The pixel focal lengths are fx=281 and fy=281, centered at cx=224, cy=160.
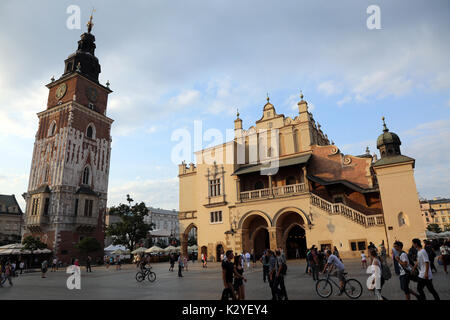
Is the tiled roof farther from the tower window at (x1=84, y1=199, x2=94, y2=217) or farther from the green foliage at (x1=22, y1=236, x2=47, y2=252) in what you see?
the green foliage at (x1=22, y1=236, x2=47, y2=252)

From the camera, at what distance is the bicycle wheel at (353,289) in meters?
9.20

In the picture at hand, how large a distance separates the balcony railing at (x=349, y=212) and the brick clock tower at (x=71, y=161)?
105 feet

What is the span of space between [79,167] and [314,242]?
112ft

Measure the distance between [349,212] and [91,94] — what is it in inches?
1661

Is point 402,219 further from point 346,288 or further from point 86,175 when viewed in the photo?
point 86,175

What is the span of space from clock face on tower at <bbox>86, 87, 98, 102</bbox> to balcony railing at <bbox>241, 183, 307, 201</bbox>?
3121 centimetres

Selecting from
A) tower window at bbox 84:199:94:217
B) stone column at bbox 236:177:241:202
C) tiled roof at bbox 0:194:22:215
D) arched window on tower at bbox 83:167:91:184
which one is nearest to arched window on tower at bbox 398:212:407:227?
stone column at bbox 236:177:241:202

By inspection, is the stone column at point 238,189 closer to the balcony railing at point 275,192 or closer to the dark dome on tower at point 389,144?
the balcony railing at point 275,192

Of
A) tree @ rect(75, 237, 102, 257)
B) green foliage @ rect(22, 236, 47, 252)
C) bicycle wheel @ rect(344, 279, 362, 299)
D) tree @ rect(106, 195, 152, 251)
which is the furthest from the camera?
tree @ rect(106, 195, 152, 251)

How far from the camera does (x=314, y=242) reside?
84.8ft

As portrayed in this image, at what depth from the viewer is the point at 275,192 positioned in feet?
95.9

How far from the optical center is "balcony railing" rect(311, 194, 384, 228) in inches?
939

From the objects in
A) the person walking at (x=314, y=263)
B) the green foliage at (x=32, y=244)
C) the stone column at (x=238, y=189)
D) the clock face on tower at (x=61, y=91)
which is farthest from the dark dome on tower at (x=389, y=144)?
the clock face on tower at (x=61, y=91)

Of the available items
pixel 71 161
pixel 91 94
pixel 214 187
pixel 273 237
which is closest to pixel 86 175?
pixel 71 161
